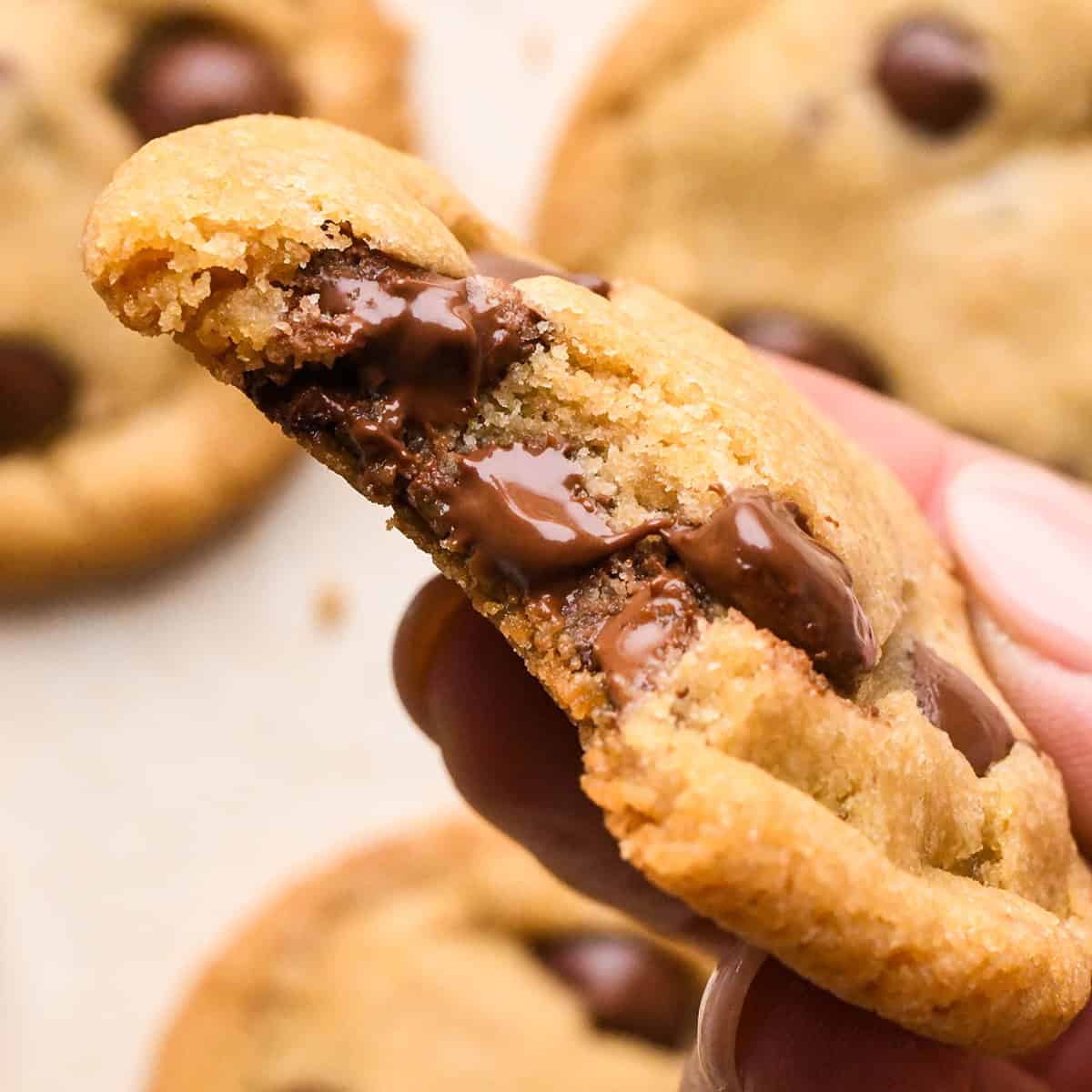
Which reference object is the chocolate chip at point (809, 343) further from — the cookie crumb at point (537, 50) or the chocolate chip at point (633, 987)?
the chocolate chip at point (633, 987)

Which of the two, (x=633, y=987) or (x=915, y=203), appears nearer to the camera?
(x=633, y=987)

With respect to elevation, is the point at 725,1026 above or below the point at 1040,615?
below

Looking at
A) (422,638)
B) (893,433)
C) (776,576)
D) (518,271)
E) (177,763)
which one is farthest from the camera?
(177,763)

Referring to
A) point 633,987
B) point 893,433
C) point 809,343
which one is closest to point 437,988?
point 633,987

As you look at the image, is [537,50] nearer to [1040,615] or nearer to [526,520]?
[1040,615]

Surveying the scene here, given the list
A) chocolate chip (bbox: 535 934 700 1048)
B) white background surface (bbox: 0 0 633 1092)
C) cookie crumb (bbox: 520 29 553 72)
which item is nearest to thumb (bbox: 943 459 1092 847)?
chocolate chip (bbox: 535 934 700 1048)

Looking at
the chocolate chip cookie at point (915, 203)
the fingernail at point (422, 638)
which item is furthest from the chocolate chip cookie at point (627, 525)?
the chocolate chip cookie at point (915, 203)

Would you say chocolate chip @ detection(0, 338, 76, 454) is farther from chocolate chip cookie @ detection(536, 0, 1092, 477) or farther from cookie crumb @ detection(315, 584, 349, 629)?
chocolate chip cookie @ detection(536, 0, 1092, 477)
